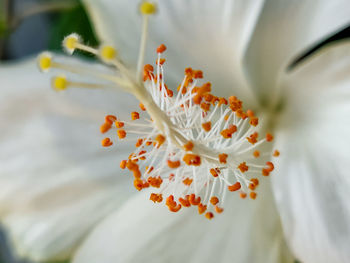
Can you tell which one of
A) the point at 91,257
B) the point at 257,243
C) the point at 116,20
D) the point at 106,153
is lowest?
the point at 257,243

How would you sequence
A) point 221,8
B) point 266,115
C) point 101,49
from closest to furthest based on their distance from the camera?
1. point 101,49
2. point 221,8
3. point 266,115

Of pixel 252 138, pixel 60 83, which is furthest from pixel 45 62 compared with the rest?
pixel 252 138

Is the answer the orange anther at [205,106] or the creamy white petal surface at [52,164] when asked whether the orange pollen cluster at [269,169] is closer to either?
the orange anther at [205,106]

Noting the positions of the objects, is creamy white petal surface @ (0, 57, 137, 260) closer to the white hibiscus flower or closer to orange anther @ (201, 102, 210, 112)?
the white hibiscus flower

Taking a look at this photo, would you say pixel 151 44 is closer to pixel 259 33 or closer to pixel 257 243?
pixel 259 33

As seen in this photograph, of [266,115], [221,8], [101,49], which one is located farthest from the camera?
[266,115]

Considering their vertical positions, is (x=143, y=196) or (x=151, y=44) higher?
(x=151, y=44)

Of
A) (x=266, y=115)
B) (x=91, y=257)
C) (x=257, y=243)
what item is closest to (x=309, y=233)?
(x=257, y=243)
